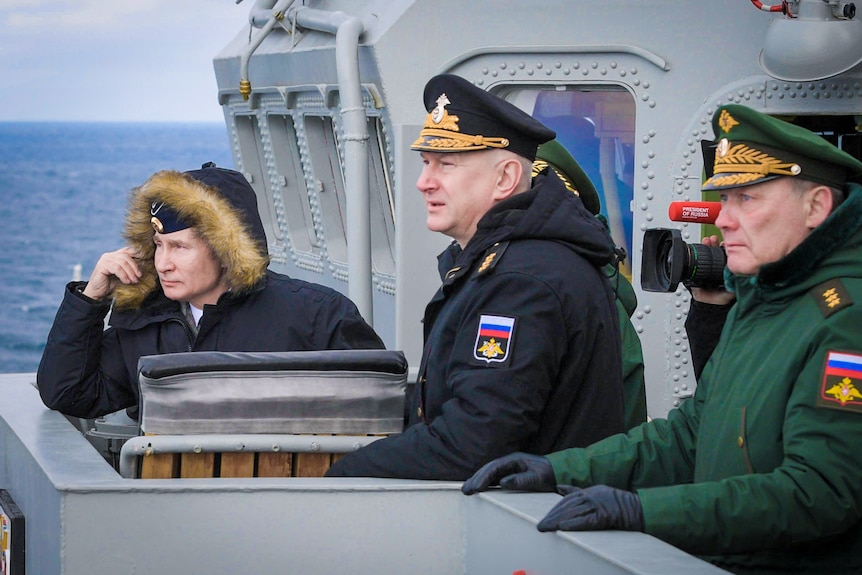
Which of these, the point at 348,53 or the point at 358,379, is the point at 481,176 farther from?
the point at 348,53

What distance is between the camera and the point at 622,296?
15.2ft

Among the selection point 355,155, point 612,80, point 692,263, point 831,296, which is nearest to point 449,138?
point 692,263

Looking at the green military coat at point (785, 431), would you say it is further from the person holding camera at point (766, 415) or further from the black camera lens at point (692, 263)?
the black camera lens at point (692, 263)

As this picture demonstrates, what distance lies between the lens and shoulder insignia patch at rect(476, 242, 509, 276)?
3.35 m

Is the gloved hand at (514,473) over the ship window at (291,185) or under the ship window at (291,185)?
under

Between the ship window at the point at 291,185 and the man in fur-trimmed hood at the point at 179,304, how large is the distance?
15.8ft

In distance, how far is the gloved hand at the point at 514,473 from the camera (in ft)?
10.2

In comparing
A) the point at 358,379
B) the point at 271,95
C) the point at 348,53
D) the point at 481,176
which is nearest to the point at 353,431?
the point at 358,379

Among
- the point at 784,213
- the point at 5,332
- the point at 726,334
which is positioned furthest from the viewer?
the point at 5,332

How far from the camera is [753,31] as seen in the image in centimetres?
581

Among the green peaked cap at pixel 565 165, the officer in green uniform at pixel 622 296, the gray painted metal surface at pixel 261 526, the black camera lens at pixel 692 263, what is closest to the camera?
the gray painted metal surface at pixel 261 526

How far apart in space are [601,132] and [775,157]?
3343 mm

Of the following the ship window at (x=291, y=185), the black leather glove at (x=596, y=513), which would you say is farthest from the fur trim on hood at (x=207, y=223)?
the ship window at (x=291, y=185)

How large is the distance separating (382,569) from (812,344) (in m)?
1.07
